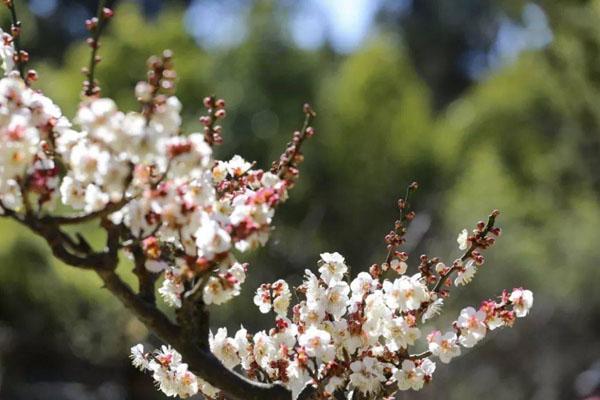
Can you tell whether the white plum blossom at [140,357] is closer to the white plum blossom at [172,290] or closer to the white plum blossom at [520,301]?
the white plum blossom at [172,290]

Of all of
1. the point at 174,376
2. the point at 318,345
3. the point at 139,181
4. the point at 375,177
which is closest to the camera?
the point at 139,181

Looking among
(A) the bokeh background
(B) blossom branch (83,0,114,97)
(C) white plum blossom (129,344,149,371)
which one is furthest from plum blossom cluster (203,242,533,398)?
(A) the bokeh background

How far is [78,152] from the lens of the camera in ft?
4.40

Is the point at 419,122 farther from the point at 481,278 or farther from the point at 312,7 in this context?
the point at 312,7

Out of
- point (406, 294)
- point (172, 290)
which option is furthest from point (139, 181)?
point (406, 294)

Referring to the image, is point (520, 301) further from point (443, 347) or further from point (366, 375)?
point (366, 375)

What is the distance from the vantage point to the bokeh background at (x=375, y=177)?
6.86 metres

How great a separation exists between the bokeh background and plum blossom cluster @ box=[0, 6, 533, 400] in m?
4.07

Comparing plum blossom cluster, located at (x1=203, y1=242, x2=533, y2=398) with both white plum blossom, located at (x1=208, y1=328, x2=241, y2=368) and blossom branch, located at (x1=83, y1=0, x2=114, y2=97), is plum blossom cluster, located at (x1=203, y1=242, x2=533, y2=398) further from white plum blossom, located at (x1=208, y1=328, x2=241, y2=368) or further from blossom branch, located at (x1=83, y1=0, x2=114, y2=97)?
blossom branch, located at (x1=83, y1=0, x2=114, y2=97)

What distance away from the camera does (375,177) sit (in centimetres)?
819

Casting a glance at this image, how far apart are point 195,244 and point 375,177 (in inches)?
269

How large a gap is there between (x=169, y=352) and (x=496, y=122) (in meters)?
7.72

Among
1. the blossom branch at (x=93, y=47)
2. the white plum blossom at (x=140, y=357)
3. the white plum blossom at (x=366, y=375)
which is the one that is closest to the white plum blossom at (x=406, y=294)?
the white plum blossom at (x=366, y=375)

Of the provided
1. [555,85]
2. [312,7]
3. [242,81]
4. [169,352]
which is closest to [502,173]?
[555,85]
